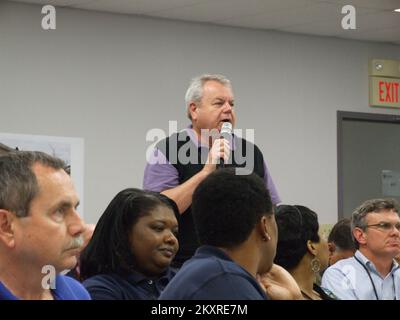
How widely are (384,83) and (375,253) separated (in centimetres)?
302

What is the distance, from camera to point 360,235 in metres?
4.04

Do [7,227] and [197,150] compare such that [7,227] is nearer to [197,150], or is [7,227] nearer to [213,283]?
[213,283]

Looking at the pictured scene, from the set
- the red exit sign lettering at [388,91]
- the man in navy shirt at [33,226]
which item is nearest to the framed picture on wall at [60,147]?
the red exit sign lettering at [388,91]

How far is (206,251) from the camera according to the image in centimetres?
216

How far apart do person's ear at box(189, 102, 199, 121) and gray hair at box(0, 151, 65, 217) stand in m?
1.63

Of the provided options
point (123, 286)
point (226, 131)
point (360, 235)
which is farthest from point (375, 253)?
point (123, 286)

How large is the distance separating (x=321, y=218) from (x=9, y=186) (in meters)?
4.66

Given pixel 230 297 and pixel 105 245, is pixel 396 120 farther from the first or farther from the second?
pixel 230 297

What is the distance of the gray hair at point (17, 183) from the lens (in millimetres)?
1947

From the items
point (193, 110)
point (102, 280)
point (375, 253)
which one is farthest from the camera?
point (375, 253)

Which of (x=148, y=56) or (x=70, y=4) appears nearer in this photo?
(x=70, y=4)

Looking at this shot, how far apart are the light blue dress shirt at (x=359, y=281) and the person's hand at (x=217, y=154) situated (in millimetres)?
871
